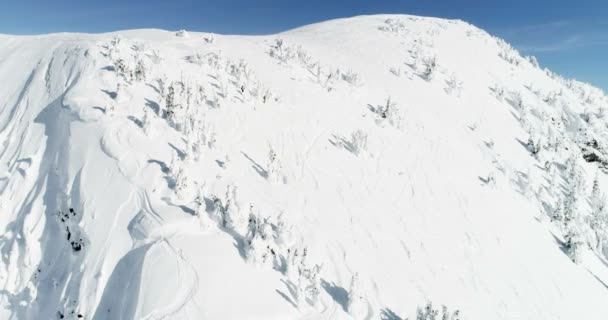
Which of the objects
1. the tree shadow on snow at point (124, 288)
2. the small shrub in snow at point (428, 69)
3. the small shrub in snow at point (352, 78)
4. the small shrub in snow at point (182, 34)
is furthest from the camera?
the small shrub in snow at point (428, 69)

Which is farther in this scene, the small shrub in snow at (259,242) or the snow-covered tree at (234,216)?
the snow-covered tree at (234,216)

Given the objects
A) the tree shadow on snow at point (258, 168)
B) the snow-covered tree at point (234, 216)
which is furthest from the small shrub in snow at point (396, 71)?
the snow-covered tree at point (234, 216)

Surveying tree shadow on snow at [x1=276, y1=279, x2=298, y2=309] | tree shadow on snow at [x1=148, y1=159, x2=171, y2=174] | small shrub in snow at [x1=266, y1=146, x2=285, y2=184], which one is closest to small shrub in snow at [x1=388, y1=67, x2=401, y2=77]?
small shrub in snow at [x1=266, y1=146, x2=285, y2=184]

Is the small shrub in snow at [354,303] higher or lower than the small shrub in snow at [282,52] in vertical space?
lower

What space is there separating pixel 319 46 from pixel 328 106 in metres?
6.65

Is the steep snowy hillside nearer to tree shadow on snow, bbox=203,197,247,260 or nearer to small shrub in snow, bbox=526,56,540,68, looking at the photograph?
tree shadow on snow, bbox=203,197,247,260

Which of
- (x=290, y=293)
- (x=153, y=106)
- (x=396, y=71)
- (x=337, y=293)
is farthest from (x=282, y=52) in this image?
(x=290, y=293)

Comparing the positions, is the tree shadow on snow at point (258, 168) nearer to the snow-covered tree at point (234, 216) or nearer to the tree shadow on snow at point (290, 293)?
the snow-covered tree at point (234, 216)

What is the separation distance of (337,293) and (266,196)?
7.66ft

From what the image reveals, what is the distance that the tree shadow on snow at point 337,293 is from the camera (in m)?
5.39

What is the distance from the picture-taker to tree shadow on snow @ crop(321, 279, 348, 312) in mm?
5391

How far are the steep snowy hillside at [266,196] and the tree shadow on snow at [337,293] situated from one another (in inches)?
1.5

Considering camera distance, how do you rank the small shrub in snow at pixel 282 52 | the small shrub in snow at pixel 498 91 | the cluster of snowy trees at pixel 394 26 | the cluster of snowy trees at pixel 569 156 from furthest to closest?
the cluster of snowy trees at pixel 394 26
the small shrub in snow at pixel 498 91
the small shrub in snow at pixel 282 52
the cluster of snowy trees at pixel 569 156

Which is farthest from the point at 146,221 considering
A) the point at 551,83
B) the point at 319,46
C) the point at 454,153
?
the point at 551,83
